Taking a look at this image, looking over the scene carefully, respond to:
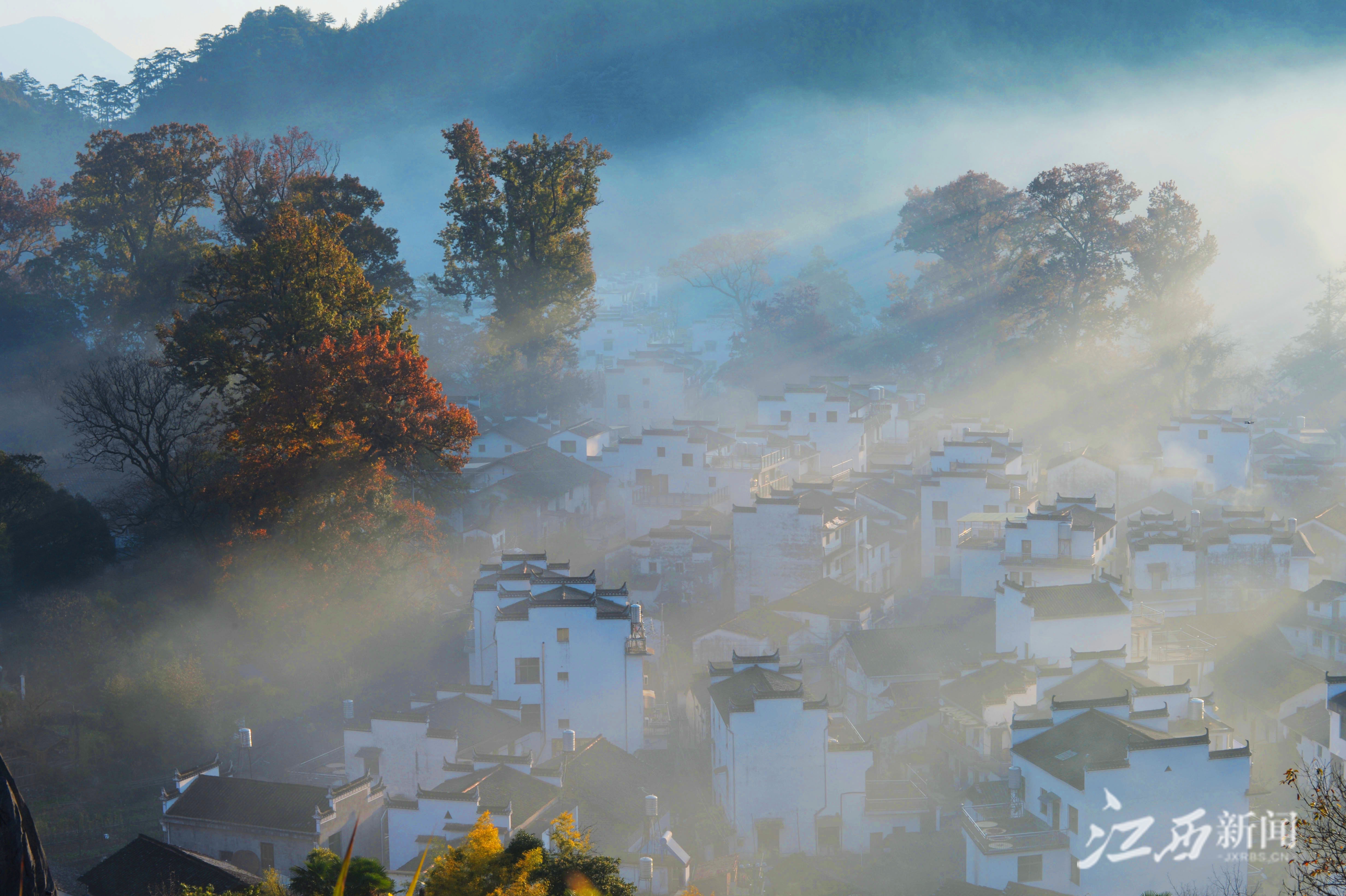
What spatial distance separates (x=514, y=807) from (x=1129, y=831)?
9160 millimetres

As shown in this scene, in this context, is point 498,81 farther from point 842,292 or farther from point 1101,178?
point 1101,178

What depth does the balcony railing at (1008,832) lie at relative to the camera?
52.3 feet

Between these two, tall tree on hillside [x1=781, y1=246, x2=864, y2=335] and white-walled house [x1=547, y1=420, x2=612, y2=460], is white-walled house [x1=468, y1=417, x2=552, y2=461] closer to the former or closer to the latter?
white-walled house [x1=547, y1=420, x2=612, y2=460]

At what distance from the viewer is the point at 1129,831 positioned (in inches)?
629

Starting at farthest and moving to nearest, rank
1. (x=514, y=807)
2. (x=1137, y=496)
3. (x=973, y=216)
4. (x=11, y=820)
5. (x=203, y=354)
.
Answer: (x=973, y=216) < (x=1137, y=496) < (x=203, y=354) < (x=514, y=807) < (x=11, y=820)

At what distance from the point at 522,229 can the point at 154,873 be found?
1979cm

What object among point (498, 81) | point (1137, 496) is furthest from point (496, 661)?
point (498, 81)

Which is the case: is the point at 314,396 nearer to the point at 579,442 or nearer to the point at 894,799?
the point at 894,799

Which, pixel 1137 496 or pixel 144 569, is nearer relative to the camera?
pixel 144 569

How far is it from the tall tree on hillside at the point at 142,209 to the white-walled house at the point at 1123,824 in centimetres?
2292

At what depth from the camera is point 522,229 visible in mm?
29469

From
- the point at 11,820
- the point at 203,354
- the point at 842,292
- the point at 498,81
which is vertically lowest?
the point at 11,820

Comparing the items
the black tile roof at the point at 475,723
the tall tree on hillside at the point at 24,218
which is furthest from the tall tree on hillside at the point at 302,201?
the black tile roof at the point at 475,723

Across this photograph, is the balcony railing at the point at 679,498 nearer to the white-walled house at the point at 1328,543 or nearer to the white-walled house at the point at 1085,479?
the white-walled house at the point at 1085,479
